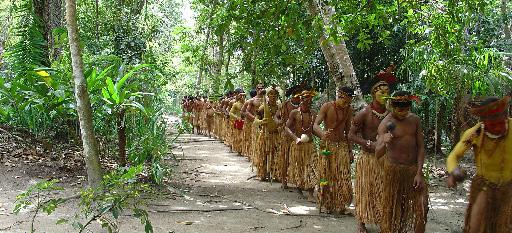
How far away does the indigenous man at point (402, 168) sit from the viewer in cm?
404

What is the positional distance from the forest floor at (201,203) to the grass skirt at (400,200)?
2.30 feet

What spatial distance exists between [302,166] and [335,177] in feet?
3.54

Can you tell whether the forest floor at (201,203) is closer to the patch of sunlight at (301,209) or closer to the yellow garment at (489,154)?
the patch of sunlight at (301,209)

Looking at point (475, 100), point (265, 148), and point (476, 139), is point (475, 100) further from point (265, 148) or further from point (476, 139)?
point (265, 148)

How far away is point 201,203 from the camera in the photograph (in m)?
Answer: 5.66

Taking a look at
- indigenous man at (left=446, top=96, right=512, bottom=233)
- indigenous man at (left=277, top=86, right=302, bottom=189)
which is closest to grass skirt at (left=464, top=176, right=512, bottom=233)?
indigenous man at (left=446, top=96, right=512, bottom=233)

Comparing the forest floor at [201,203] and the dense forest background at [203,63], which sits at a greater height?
the dense forest background at [203,63]

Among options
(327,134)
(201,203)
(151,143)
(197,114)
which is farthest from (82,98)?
(197,114)

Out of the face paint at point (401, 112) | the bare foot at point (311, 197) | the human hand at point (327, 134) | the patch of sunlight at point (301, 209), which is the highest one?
the face paint at point (401, 112)

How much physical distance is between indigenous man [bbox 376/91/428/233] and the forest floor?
0.73 m

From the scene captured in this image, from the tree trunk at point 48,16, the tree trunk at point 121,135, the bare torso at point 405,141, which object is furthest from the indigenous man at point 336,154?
the tree trunk at point 48,16

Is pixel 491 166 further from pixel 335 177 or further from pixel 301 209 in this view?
pixel 301 209

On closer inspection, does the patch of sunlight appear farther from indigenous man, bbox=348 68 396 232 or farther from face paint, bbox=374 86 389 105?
face paint, bbox=374 86 389 105

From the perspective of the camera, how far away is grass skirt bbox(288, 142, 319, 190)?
6.09 m
